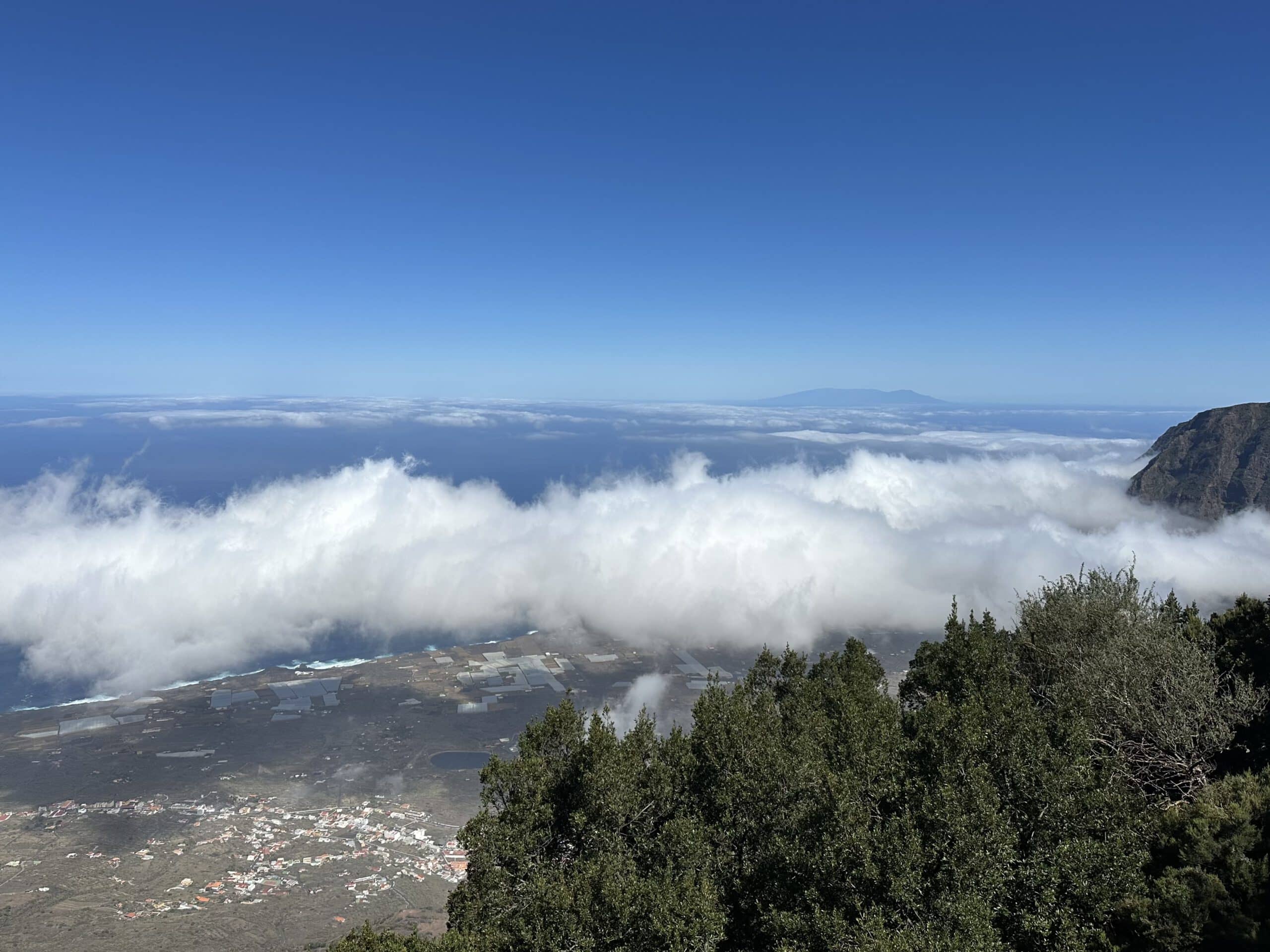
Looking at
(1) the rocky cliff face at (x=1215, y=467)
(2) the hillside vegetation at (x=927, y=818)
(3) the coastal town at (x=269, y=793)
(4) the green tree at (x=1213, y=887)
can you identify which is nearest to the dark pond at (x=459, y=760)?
(3) the coastal town at (x=269, y=793)

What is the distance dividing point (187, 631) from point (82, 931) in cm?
8351

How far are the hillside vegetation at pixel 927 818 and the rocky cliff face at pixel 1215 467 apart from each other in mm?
144798

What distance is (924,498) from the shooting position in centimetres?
19438

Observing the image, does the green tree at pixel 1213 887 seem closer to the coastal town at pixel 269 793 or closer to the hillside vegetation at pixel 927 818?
the hillside vegetation at pixel 927 818

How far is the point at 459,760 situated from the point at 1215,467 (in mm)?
169711

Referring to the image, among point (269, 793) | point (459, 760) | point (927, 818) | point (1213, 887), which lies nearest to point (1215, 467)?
point (459, 760)

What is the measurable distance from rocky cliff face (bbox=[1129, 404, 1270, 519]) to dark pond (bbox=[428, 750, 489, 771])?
155m

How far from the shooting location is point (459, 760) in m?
68.6

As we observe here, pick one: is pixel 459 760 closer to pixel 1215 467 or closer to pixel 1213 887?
pixel 1213 887

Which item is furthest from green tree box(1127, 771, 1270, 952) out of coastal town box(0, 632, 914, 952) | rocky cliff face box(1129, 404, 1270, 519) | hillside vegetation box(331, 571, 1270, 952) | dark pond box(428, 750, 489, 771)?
rocky cliff face box(1129, 404, 1270, 519)

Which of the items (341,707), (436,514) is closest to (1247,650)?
(341,707)

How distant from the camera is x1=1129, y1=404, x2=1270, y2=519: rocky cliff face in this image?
14112 cm

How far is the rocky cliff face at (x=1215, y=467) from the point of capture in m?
141

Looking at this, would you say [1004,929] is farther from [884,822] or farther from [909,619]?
[909,619]
